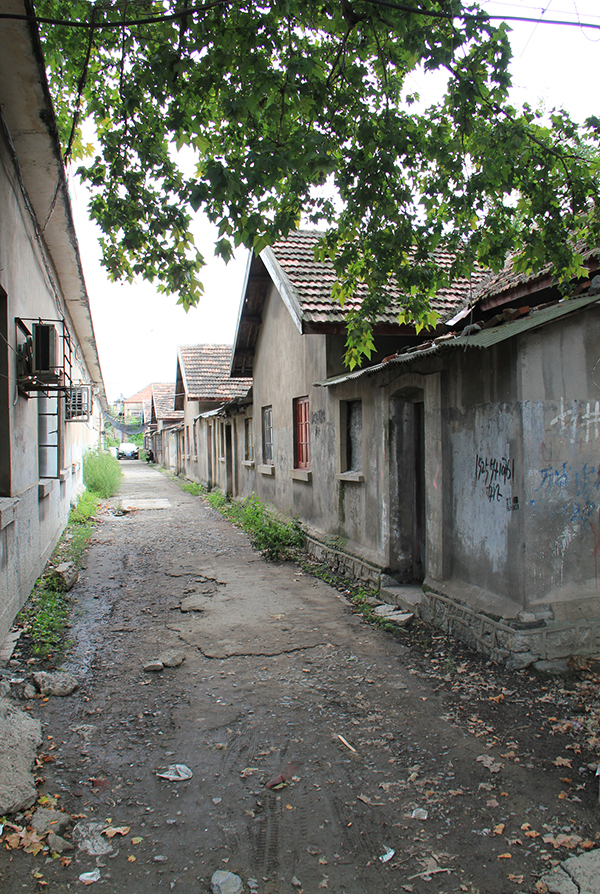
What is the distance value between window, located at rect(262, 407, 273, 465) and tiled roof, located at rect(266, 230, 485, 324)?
3.91m

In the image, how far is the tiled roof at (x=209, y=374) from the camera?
2239 centimetres

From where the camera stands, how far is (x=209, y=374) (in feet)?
78.9

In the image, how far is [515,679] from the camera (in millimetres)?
4719

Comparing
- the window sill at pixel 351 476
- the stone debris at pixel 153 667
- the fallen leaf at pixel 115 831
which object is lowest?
the fallen leaf at pixel 115 831

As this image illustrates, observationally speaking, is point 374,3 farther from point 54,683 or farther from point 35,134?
point 54,683

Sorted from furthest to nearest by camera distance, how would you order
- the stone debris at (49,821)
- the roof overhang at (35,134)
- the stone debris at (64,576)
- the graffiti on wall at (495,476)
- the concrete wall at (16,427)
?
1. the stone debris at (64,576)
2. the concrete wall at (16,427)
3. the graffiti on wall at (495,476)
4. the roof overhang at (35,134)
5. the stone debris at (49,821)

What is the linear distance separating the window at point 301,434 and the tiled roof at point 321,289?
7.01ft

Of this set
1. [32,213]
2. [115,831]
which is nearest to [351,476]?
[32,213]

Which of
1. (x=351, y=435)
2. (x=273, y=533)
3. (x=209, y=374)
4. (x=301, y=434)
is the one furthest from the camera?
(x=209, y=374)

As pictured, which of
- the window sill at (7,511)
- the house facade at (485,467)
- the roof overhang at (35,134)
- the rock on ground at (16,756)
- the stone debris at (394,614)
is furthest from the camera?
the stone debris at (394,614)

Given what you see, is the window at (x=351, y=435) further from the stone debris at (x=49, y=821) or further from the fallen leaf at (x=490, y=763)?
the stone debris at (x=49, y=821)

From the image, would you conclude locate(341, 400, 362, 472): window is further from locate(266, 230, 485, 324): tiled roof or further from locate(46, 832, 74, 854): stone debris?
locate(46, 832, 74, 854): stone debris

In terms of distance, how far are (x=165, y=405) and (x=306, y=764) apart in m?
38.9

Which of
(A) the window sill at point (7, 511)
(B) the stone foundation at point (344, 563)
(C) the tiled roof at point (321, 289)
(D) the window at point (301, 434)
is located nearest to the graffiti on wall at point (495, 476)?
(B) the stone foundation at point (344, 563)
